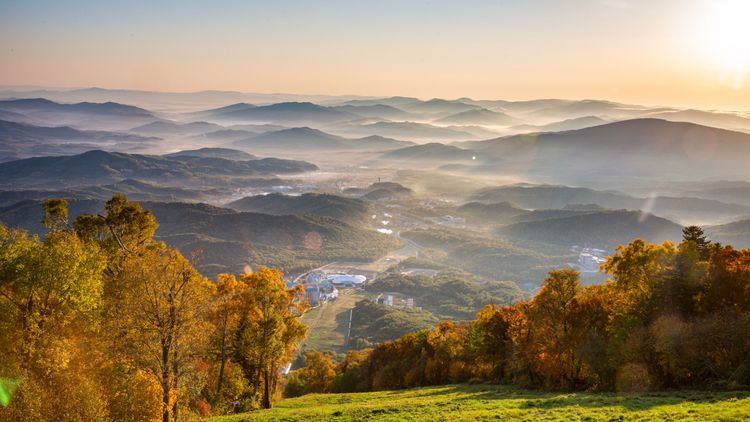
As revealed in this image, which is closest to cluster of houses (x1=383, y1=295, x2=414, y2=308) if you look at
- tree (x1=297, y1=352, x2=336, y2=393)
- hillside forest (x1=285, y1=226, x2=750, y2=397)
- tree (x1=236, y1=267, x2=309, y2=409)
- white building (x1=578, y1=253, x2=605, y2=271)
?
tree (x1=297, y1=352, x2=336, y2=393)

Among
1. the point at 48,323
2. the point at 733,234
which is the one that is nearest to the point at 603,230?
the point at 733,234

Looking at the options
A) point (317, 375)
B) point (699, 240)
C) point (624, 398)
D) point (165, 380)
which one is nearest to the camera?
point (165, 380)

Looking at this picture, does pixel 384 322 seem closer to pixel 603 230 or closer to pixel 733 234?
pixel 603 230

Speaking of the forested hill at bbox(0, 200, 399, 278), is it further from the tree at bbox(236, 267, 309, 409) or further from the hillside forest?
the hillside forest

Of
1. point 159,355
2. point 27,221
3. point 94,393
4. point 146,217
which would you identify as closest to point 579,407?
point 159,355

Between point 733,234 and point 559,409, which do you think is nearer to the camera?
point 559,409

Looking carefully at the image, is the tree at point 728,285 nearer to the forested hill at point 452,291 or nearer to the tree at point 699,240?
the tree at point 699,240

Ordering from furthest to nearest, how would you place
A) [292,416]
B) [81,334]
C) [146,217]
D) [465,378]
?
[465,378] < [146,217] < [292,416] < [81,334]

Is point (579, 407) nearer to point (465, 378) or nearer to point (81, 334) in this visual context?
point (465, 378)
